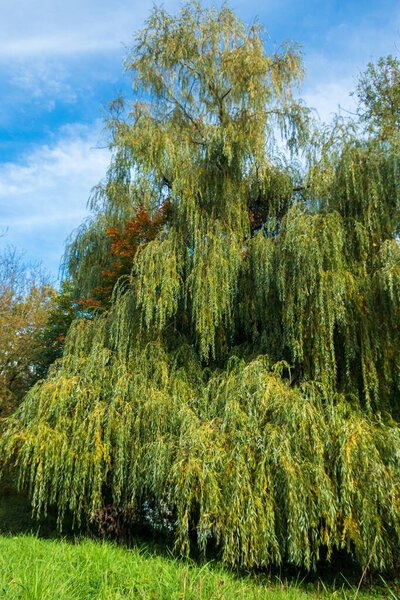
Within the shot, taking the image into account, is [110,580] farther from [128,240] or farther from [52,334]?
[52,334]

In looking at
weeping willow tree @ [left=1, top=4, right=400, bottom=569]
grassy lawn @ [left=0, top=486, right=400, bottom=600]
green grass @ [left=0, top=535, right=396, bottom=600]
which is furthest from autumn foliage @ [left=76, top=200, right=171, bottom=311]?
green grass @ [left=0, top=535, right=396, bottom=600]

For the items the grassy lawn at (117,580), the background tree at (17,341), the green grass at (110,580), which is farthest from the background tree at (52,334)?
the green grass at (110,580)

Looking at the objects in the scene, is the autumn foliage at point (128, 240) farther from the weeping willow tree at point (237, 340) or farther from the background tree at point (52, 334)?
the background tree at point (52, 334)

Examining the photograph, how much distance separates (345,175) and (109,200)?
596cm

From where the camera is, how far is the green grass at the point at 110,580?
3.24 meters

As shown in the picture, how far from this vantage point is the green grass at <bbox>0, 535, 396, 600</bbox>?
10.6ft

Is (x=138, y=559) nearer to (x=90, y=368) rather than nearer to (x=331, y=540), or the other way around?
(x=331, y=540)

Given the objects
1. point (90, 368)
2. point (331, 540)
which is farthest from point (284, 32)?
point (331, 540)

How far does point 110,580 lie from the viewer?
3.65 m

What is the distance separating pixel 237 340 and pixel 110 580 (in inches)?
181

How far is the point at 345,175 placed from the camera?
6684 millimetres

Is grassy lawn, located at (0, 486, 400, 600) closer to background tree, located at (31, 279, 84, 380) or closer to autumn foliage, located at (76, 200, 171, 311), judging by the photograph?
autumn foliage, located at (76, 200, 171, 311)

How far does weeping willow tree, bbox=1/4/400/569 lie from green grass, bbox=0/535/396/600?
45 centimetres

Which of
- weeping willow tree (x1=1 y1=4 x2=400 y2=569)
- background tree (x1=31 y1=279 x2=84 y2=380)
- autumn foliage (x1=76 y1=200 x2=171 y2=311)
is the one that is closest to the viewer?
weeping willow tree (x1=1 y1=4 x2=400 y2=569)
